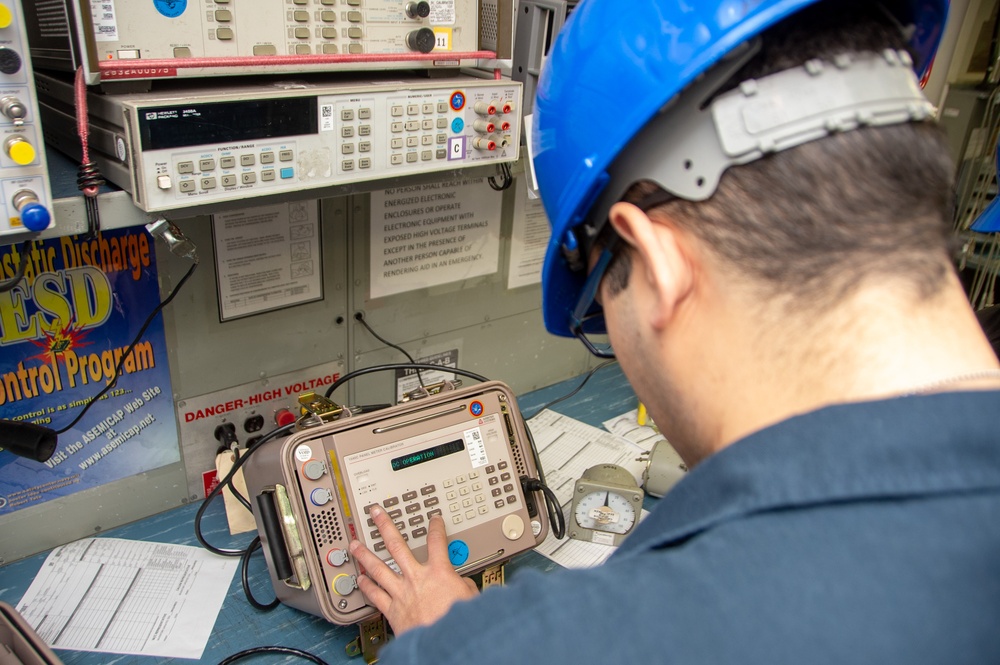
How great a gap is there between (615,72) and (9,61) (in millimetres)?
613

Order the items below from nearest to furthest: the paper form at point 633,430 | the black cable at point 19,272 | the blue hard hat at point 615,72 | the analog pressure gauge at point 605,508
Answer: the blue hard hat at point 615,72, the black cable at point 19,272, the analog pressure gauge at point 605,508, the paper form at point 633,430

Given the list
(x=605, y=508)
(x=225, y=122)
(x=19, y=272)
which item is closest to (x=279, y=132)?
(x=225, y=122)

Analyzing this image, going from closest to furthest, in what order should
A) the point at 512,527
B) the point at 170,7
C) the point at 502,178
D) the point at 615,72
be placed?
the point at 615,72, the point at 170,7, the point at 512,527, the point at 502,178

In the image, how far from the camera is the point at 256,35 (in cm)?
95

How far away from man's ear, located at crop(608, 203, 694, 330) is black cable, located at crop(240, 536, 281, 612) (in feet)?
2.93

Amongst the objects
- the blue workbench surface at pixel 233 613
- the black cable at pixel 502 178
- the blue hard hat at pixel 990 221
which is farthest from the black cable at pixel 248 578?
the blue hard hat at pixel 990 221

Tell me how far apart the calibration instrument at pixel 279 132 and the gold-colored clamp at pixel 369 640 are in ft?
2.15

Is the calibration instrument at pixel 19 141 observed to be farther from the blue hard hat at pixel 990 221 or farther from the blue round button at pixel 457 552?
the blue hard hat at pixel 990 221

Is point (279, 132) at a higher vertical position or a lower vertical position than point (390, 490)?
higher

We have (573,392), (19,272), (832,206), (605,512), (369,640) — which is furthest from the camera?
(573,392)

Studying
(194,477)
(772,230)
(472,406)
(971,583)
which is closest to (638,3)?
(772,230)

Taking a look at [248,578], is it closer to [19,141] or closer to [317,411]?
[317,411]

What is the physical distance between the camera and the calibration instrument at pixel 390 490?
1.08 m

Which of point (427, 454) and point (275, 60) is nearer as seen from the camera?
point (275, 60)
